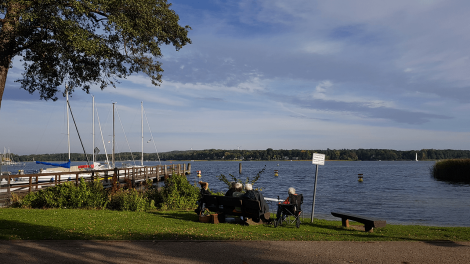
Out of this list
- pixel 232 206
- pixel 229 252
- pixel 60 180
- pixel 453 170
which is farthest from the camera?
pixel 453 170

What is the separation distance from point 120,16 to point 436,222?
55.1ft

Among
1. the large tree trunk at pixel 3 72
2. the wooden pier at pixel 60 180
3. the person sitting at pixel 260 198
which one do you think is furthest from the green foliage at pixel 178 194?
the large tree trunk at pixel 3 72

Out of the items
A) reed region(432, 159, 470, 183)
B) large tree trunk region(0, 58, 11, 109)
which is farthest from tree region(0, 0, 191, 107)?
reed region(432, 159, 470, 183)

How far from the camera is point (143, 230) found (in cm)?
847

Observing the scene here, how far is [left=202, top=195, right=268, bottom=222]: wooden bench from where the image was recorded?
32.0ft

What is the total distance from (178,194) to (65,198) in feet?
14.2

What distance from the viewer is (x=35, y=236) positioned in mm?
7453

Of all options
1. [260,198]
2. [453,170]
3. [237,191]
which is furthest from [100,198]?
[453,170]

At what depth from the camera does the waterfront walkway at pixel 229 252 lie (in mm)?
5969

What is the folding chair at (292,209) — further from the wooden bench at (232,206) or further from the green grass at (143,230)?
the wooden bench at (232,206)

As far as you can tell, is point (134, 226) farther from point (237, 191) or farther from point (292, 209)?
point (292, 209)

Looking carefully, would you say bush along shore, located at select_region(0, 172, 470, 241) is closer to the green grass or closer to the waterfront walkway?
the green grass

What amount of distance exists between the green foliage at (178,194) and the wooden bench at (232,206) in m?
4.08

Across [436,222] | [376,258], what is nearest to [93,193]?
[376,258]
